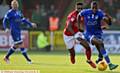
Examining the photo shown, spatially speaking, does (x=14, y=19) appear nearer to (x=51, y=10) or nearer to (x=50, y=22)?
(x=50, y=22)

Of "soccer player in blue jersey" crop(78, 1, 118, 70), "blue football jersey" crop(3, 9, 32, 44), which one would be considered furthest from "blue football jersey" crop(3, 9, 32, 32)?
"soccer player in blue jersey" crop(78, 1, 118, 70)

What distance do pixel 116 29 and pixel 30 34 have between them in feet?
16.6

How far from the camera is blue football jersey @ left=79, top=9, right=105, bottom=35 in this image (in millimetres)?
16750

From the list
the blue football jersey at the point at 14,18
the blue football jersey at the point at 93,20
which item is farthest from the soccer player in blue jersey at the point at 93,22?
the blue football jersey at the point at 14,18

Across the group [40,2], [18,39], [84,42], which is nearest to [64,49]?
[40,2]

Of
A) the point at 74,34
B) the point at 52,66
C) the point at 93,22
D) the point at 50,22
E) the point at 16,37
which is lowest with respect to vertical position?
the point at 50,22

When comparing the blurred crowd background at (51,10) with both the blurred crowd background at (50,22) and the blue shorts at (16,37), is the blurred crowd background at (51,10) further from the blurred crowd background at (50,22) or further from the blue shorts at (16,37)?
the blue shorts at (16,37)

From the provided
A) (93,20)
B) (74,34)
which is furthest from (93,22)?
(74,34)

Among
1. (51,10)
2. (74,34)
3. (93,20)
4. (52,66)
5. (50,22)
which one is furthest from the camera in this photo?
(51,10)

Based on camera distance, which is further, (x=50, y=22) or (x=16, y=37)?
(x=50, y=22)

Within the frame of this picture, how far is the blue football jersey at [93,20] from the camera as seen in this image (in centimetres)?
1675

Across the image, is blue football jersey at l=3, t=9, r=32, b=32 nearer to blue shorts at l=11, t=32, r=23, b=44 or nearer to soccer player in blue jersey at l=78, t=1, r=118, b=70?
blue shorts at l=11, t=32, r=23, b=44

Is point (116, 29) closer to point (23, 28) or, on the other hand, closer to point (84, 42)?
point (23, 28)

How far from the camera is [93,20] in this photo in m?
16.8
